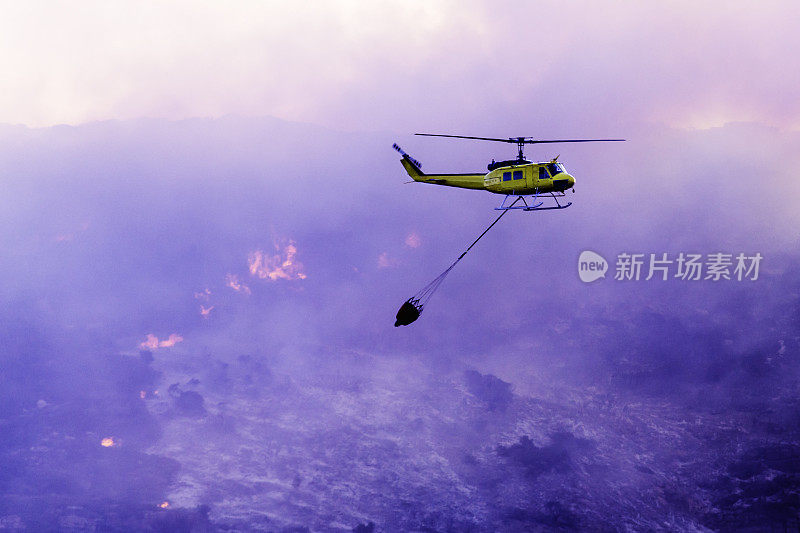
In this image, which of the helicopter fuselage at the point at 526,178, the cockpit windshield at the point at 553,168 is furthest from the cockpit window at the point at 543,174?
the cockpit windshield at the point at 553,168

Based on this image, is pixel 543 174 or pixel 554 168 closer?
pixel 554 168

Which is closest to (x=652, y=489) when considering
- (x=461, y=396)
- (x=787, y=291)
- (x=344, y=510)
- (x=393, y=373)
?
(x=461, y=396)

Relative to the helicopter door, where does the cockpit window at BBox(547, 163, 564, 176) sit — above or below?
above

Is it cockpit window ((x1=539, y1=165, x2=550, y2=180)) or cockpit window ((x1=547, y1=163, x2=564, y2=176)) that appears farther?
cockpit window ((x1=539, y1=165, x2=550, y2=180))

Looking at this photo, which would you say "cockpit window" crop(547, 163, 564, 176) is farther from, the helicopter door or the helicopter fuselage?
the helicopter door

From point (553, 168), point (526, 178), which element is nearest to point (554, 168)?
point (553, 168)

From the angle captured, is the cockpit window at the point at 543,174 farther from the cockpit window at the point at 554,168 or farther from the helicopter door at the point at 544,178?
the cockpit window at the point at 554,168

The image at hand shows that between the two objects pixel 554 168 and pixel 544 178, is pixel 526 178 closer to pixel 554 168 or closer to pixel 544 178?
pixel 544 178

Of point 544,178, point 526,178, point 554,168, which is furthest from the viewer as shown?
point 526,178

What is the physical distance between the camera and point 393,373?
179 meters

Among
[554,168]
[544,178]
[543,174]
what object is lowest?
[544,178]

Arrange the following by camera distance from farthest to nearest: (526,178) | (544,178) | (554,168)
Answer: (526,178) < (544,178) < (554,168)

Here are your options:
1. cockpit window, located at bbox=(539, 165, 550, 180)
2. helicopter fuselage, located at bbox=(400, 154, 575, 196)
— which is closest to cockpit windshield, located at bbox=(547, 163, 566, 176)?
helicopter fuselage, located at bbox=(400, 154, 575, 196)

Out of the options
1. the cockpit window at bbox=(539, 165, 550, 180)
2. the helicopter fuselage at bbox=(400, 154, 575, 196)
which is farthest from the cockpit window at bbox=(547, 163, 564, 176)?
the cockpit window at bbox=(539, 165, 550, 180)
